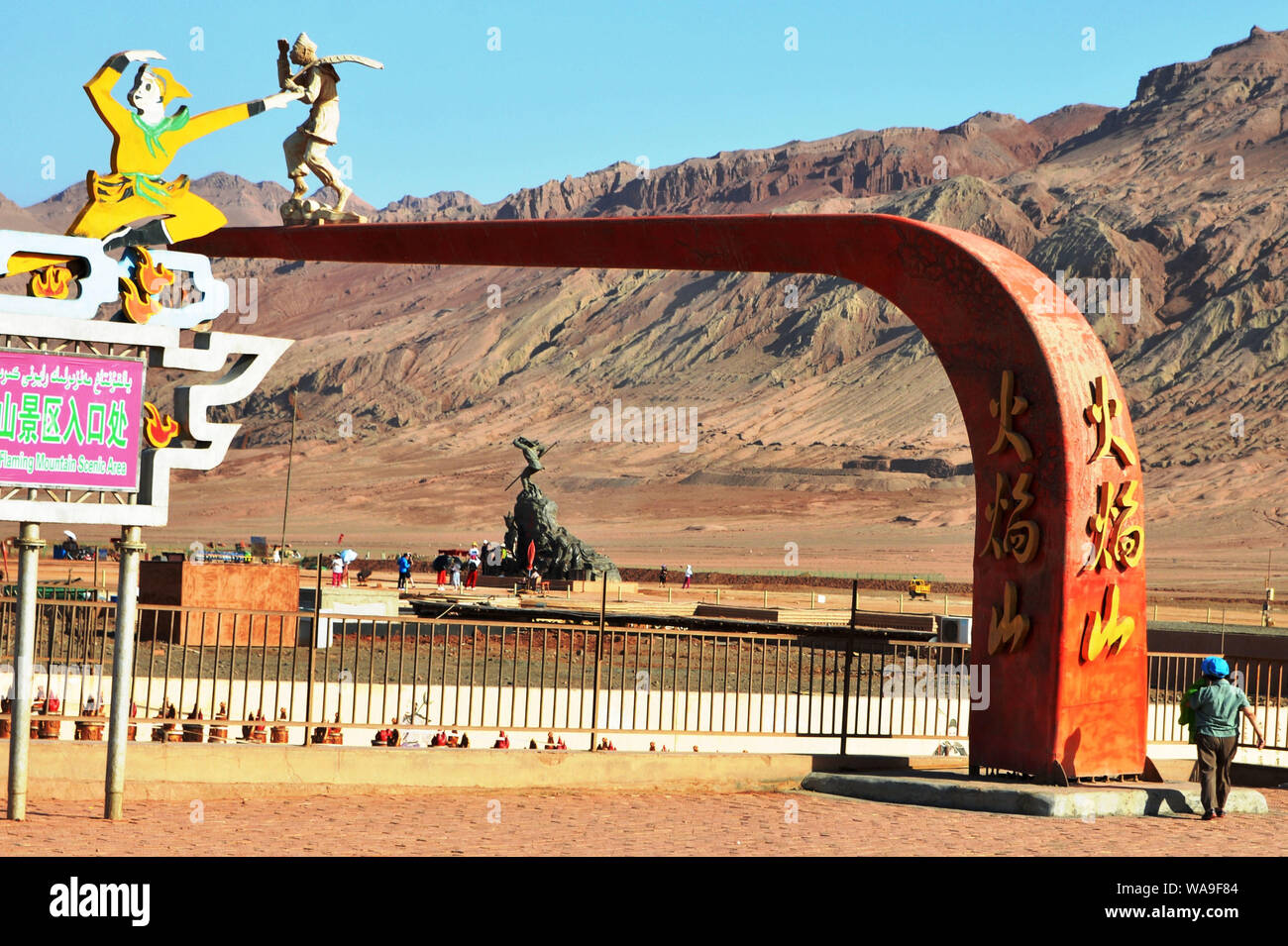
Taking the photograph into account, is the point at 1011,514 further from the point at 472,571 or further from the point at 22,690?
the point at 472,571

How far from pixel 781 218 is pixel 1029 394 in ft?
8.88

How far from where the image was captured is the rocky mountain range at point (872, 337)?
9381 centimetres

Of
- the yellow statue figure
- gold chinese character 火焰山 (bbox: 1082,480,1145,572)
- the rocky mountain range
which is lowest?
gold chinese character 火焰山 (bbox: 1082,480,1145,572)

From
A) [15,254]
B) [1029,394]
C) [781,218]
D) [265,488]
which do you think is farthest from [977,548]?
[265,488]

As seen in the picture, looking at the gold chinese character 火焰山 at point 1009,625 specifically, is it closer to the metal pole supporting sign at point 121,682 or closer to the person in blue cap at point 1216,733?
the person in blue cap at point 1216,733

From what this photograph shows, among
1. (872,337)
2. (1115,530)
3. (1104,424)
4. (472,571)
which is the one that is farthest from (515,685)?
(872,337)

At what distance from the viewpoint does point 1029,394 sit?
11.2 meters

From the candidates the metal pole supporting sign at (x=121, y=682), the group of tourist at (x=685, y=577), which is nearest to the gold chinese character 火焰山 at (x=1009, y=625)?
the metal pole supporting sign at (x=121, y=682)

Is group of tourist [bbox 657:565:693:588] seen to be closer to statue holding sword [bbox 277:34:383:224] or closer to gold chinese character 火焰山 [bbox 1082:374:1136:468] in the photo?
statue holding sword [bbox 277:34:383:224]

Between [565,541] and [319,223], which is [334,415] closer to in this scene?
[565,541]

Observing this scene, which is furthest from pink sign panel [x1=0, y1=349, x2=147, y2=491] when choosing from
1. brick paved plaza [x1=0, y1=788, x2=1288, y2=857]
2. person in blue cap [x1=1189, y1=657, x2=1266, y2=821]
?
person in blue cap [x1=1189, y1=657, x2=1266, y2=821]

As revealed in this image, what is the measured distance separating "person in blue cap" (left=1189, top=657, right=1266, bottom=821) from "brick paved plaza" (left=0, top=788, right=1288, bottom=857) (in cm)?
23

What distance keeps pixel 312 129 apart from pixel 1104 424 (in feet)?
24.5

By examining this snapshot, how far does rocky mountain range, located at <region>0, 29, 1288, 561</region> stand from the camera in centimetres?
9381
